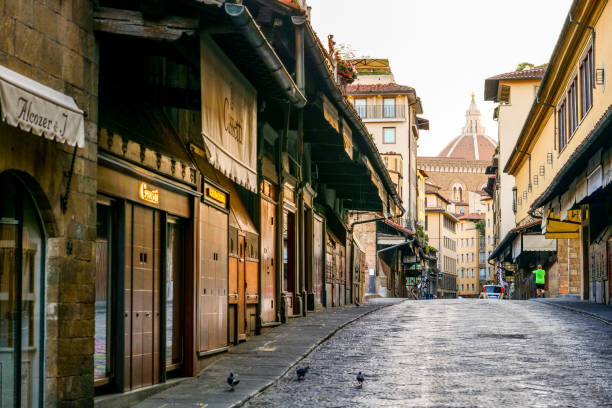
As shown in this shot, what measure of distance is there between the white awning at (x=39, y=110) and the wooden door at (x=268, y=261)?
973cm

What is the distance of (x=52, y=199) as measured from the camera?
744 centimetres

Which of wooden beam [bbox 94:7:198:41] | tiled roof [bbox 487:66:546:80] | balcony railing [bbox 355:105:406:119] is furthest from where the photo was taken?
balcony railing [bbox 355:105:406:119]

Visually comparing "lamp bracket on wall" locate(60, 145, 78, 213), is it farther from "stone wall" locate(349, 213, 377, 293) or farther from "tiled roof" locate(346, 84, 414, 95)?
"tiled roof" locate(346, 84, 414, 95)

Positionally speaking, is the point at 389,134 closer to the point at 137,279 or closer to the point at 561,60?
the point at 561,60

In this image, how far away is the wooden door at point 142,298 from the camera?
9.46 meters

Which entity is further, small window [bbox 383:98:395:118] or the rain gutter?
small window [bbox 383:98:395:118]

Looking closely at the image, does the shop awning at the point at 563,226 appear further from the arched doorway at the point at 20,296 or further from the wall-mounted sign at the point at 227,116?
the arched doorway at the point at 20,296

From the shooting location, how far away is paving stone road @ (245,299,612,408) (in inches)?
378

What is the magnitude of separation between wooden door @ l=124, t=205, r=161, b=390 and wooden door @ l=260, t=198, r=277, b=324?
658 centimetres

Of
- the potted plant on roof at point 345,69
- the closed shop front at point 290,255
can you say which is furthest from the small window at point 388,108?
the closed shop front at point 290,255

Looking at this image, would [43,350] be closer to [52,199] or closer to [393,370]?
[52,199]

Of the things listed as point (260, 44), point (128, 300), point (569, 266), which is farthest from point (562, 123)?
point (128, 300)

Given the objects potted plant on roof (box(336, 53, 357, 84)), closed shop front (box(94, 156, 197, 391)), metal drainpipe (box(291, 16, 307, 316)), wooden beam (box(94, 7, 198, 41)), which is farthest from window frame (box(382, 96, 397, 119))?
wooden beam (box(94, 7, 198, 41))

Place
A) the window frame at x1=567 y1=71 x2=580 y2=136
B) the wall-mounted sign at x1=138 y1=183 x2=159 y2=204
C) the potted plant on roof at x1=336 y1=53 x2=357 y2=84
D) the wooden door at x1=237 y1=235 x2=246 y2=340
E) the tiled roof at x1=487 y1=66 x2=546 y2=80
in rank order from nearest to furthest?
1. the wall-mounted sign at x1=138 y1=183 x2=159 y2=204
2. the wooden door at x1=237 y1=235 x2=246 y2=340
3. the potted plant on roof at x1=336 y1=53 x2=357 y2=84
4. the window frame at x1=567 y1=71 x2=580 y2=136
5. the tiled roof at x1=487 y1=66 x2=546 y2=80
